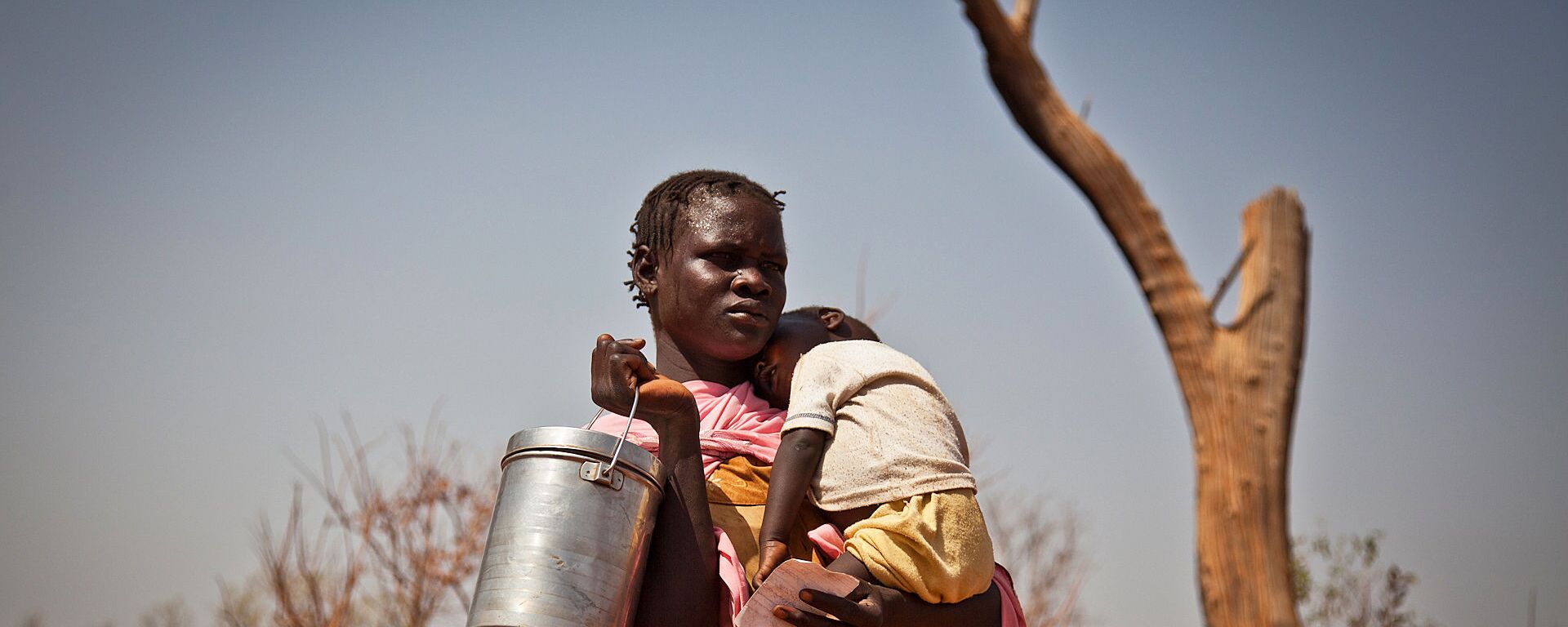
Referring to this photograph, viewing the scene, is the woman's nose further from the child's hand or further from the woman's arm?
the child's hand

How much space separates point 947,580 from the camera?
2.62m

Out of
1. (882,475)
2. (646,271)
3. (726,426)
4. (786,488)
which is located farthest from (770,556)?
(646,271)

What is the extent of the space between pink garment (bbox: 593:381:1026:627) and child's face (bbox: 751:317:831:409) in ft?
0.16

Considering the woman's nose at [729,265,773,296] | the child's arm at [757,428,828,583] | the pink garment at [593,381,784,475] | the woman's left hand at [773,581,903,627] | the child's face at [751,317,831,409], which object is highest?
the woman's nose at [729,265,773,296]

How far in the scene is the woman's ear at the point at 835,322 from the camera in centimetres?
348

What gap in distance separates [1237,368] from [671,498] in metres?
1.38

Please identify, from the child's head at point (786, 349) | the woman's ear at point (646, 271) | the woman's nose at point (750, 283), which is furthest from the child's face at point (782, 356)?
the woman's ear at point (646, 271)

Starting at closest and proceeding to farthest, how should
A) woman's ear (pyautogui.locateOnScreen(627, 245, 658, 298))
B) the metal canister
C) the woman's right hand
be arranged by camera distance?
the metal canister < the woman's right hand < woman's ear (pyautogui.locateOnScreen(627, 245, 658, 298))

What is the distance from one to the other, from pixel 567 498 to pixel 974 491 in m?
0.91

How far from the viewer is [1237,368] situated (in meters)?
1.72

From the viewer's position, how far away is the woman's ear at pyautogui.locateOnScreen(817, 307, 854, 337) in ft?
11.4

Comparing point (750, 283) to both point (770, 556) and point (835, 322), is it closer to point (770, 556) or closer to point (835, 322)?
point (835, 322)

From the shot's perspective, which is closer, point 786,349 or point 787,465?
point 787,465

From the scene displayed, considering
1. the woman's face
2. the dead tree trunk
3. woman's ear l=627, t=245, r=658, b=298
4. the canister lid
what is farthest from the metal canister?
the dead tree trunk
